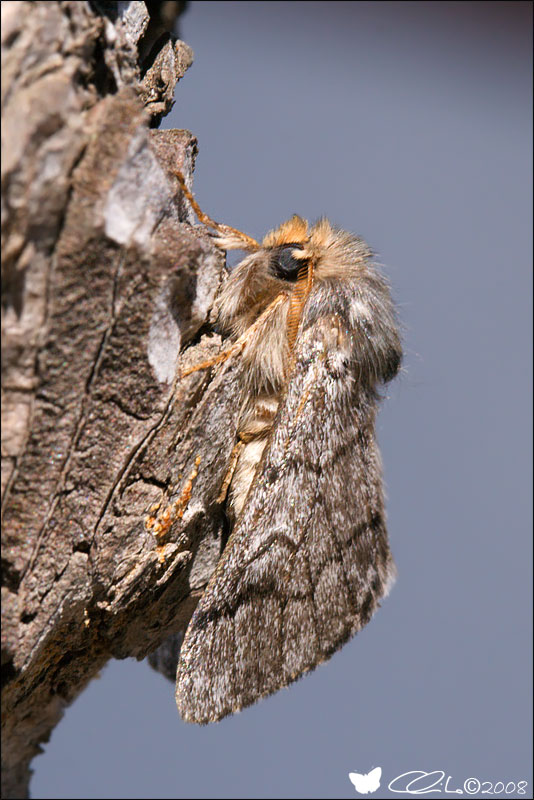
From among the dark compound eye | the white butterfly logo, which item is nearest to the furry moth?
the dark compound eye

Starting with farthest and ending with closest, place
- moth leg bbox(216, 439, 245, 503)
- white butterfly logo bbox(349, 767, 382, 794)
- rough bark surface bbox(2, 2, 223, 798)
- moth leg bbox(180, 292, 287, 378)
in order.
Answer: white butterfly logo bbox(349, 767, 382, 794) → moth leg bbox(216, 439, 245, 503) → moth leg bbox(180, 292, 287, 378) → rough bark surface bbox(2, 2, 223, 798)

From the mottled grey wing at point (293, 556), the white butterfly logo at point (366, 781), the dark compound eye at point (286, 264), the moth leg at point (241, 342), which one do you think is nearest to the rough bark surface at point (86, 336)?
the moth leg at point (241, 342)

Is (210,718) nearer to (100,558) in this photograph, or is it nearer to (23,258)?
(100,558)

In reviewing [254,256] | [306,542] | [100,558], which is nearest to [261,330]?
[254,256]

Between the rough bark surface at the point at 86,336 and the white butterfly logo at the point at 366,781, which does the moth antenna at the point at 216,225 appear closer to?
the rough bark surface at the point at 86,336

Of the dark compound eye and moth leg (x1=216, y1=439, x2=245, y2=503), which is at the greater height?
the dark compound eye

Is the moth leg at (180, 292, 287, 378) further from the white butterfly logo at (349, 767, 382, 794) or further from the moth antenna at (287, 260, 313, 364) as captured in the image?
the white butterfly logo at (349, 767, 382, 794)

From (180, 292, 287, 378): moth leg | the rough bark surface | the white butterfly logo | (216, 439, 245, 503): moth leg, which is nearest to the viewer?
the rough bark surface

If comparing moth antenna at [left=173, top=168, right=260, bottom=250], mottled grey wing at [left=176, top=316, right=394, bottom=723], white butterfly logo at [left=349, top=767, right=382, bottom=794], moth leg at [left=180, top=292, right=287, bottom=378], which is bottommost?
white butterfly logo at [left=349, top=767, right=382, bottom=794]

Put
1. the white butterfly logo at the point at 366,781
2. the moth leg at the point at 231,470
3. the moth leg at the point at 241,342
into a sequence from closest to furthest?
the moth leg at the point at 241,342 → the moth leg at the point at 231,470 → the white butterfly logo at the point at 366,781
